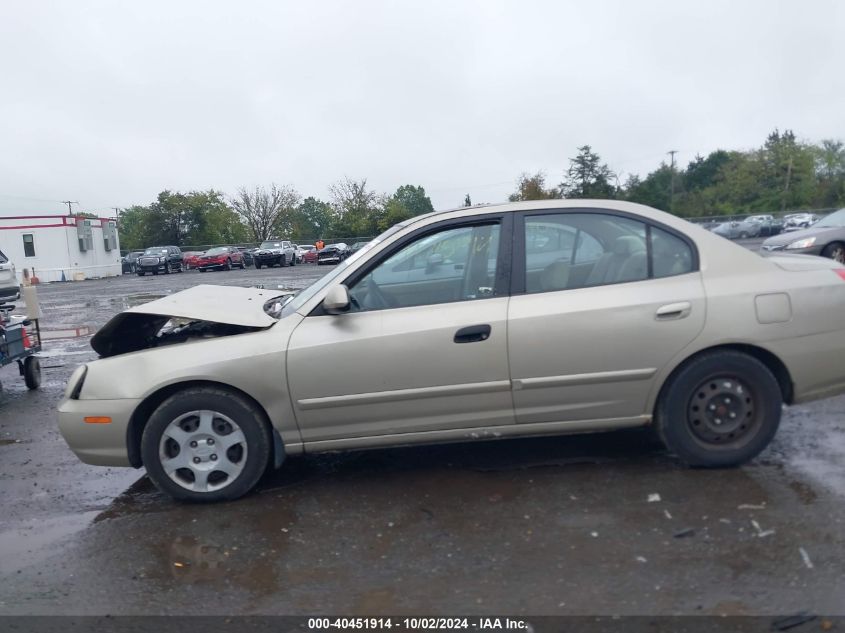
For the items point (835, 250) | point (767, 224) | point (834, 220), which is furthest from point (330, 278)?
point (767, 224)

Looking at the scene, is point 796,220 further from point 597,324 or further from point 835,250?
point 597,324

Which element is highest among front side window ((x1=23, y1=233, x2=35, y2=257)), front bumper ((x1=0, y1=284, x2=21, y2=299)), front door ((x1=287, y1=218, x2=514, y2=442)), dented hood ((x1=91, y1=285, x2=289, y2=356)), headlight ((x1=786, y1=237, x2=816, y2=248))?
front side window ((x1=23, y1=233, x2=35, y2=257))

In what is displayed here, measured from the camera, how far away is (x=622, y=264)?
4.31 meters

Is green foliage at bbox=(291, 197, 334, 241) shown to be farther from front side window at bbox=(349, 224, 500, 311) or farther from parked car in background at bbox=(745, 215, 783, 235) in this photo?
front side window at bbox=(349, 224, 500, 311)

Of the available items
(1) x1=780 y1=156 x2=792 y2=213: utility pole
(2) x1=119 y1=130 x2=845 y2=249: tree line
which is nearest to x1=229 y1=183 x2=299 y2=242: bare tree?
(2) x1=119 y1=130 x2=845 y2=249: tree line

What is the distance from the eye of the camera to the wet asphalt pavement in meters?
3.12

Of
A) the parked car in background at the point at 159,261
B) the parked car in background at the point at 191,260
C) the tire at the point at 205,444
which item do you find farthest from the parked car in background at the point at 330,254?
the tire at the point at 205,444

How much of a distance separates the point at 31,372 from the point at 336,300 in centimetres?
540

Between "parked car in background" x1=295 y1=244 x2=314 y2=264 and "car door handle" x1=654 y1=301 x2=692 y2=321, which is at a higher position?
"parked car in background" x1=295 y1=244 x2=314 y2=264

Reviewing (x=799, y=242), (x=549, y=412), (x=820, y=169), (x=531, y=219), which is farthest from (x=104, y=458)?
(x=820, y=169)

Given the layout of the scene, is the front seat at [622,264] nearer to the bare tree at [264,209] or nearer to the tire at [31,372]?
the tire at [31,372]

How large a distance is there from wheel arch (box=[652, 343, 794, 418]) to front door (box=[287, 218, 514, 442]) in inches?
36.0

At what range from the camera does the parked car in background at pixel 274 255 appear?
41.8m

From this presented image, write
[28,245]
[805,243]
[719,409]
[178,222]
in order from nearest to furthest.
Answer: [719,409]
[805,243]
[28,245]
[178,222]
